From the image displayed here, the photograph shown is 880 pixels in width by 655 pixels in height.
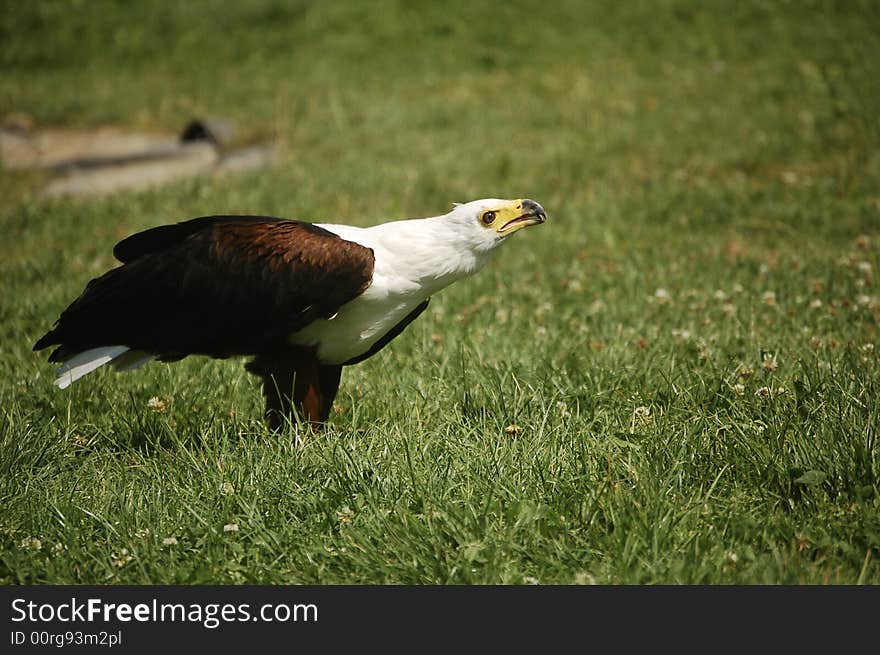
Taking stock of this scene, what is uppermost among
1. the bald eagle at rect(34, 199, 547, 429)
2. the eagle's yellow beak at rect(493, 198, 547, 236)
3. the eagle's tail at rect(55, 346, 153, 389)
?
the eagle's yellow beak at rect(493, 198, 547, 236)

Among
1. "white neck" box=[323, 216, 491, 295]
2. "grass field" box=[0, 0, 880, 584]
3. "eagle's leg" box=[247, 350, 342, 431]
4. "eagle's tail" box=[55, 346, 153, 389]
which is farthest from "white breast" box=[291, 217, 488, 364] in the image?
"eagle's tail" box=[55, 346, 153, 389]

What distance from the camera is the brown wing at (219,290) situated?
367 centimetres

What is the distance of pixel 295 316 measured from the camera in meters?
3.71

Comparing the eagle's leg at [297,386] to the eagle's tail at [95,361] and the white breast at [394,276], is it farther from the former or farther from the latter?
the eagle's tail at [95,361]

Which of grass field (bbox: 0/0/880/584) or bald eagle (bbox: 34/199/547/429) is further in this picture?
bald eagle (bbox: 34/199/547/429)

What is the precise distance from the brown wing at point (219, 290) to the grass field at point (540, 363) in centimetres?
43

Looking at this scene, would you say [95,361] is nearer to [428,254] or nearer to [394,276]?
[394,276]

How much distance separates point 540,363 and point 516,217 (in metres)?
1.07

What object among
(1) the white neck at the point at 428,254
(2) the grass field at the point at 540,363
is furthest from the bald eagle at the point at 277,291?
(2) the grass field at the point at 540,363

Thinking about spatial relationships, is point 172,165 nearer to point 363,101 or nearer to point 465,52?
point 363,101

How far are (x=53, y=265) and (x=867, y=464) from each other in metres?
6.19

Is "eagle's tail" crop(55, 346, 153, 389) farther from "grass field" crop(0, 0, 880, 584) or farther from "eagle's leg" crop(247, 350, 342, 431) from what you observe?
"eagle's leg" crop(247, 350, 342, 431)

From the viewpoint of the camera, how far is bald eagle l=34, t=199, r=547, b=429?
3684 mm
